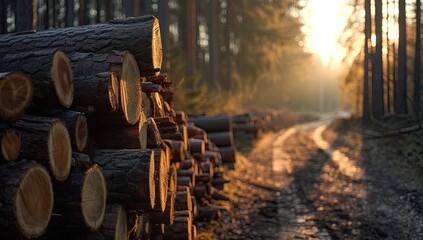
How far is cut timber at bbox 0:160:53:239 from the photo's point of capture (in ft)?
9.66

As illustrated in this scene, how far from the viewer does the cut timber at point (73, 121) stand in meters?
3.84

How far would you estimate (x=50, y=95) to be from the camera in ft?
12.2

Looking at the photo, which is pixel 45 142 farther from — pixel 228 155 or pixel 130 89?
pixel 228 155

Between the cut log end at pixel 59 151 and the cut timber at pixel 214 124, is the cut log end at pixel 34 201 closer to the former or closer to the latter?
Result: the cut log end at pixel 59 151

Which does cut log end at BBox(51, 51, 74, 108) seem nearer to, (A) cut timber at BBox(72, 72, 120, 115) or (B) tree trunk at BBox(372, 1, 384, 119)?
(A) cut timber at BBox(72, 72, 120, 115)

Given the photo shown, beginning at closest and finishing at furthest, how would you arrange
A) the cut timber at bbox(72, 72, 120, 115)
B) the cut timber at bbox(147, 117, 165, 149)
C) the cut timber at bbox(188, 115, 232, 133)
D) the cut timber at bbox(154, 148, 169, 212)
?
the cut timber at bbox(72, 72, 120, 115) < the cut timber at bbox(154, 148, 169, 212) < the cut timber at bbox(147, 117, 165, 149) < the cut timber at bbox(188, 115, 232, 133)

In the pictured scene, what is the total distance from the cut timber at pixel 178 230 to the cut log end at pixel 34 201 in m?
3.02

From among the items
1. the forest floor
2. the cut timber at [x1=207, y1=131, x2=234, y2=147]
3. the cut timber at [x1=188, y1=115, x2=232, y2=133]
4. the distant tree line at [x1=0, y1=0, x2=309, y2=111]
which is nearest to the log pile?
the forest floor

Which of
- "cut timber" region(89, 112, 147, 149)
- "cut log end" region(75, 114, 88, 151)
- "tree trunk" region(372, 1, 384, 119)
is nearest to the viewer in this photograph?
"cut log end" region(75, 114, 88, 151)

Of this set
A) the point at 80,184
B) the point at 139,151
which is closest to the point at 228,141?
the point at 139,151

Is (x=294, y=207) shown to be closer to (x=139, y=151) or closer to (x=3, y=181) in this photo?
(x=139, y=151)

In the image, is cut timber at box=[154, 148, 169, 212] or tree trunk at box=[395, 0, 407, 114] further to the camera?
tree trunk at box=[395, 0, 407, 114]

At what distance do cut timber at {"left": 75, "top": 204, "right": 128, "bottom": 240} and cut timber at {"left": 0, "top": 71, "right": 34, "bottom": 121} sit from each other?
4.39 ft

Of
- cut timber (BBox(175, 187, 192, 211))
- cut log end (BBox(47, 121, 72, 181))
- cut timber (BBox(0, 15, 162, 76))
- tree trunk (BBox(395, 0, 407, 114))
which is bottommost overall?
cut timber (BBox(175, 187, 192, 211))
